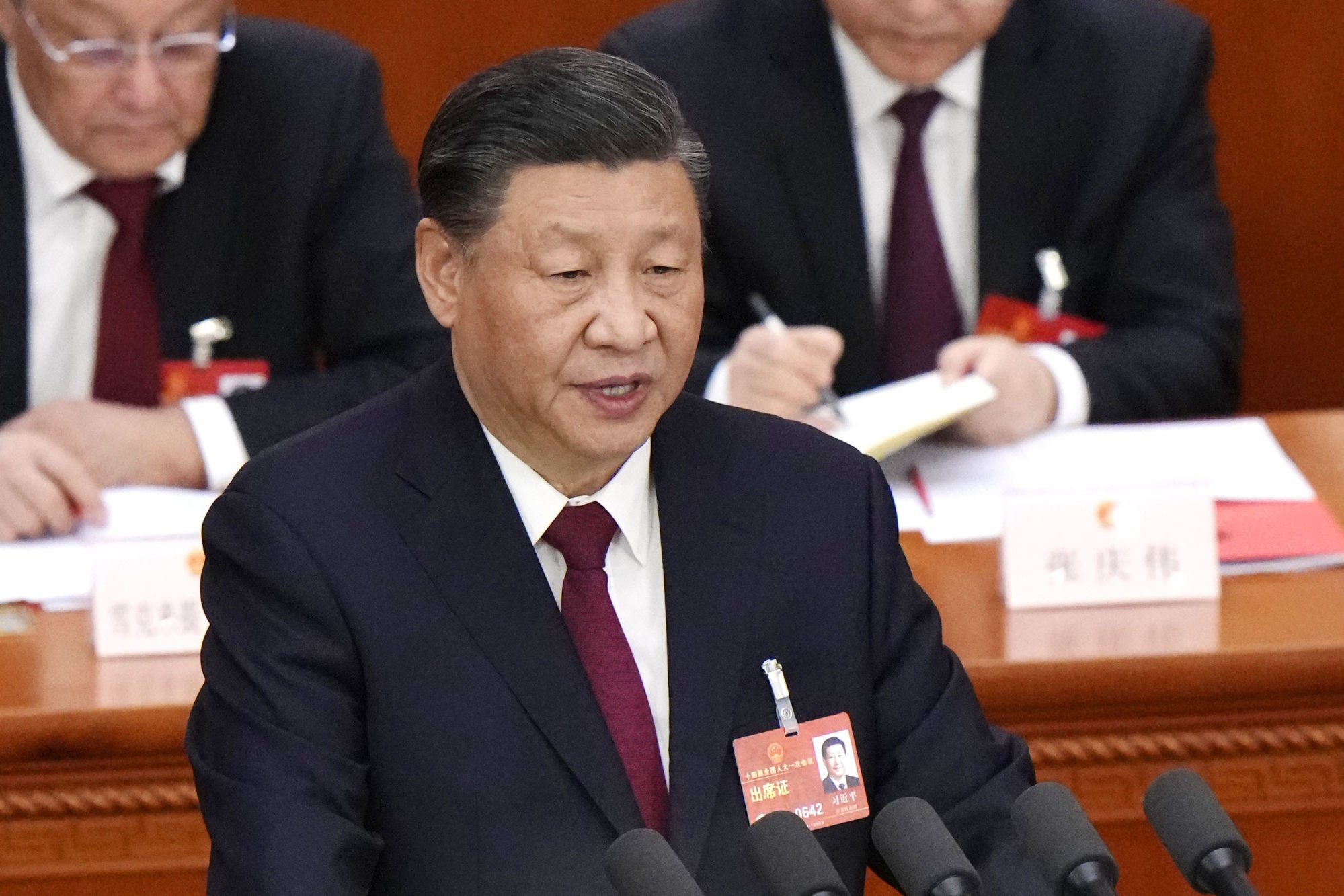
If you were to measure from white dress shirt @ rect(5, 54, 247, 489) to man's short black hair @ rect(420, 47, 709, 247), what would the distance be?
3.78 ft

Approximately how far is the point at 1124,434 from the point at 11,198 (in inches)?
58.9

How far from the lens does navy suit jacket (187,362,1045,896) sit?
1.42 meters

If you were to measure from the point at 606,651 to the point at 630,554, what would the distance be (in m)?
0.09

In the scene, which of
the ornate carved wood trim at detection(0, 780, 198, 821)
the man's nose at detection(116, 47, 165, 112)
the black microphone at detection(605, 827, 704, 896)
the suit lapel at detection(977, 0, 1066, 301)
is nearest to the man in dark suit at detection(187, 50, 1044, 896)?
the black microphone at detection(605, 827, 704, 896)

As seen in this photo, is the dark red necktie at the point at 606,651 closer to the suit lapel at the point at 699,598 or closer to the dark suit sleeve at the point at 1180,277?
the suit lapel at the point at 699,598

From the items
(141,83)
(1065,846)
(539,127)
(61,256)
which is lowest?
(61,256)

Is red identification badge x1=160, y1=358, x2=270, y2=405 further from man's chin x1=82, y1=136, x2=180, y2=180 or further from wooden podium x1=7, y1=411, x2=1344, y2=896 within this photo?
wooden podium x1=7, y1=411, x2=1344, y2=896

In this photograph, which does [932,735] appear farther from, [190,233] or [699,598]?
[190,233]

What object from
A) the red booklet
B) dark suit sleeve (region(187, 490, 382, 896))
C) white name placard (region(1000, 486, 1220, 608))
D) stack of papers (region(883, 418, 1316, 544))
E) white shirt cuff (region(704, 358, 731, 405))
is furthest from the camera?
white shirt cuff (region(704, 358, 731, 405))

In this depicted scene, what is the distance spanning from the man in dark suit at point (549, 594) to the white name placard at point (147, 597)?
482mm

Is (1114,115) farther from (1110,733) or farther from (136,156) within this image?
(136,156)

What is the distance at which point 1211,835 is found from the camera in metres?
1.02

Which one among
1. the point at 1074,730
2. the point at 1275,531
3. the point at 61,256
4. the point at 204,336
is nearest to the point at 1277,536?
the point at 1275,531

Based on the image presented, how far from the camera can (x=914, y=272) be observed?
281 cm
